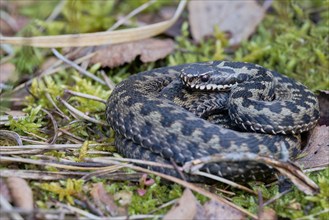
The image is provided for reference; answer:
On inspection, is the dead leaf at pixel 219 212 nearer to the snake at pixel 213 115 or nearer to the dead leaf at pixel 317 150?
the snake at pixel 213 115

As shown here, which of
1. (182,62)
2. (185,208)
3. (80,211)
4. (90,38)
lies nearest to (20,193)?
(80,211)

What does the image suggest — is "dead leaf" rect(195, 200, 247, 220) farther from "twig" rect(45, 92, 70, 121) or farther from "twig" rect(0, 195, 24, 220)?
"twig" rect(45, 92, 70, 121)

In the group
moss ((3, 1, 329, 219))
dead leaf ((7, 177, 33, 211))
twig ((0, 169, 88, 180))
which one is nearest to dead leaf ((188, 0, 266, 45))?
moss ((3, 1, 329, 219))

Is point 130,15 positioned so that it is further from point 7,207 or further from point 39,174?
point 7,207

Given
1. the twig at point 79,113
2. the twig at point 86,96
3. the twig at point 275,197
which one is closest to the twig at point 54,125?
the twig at point 79,113

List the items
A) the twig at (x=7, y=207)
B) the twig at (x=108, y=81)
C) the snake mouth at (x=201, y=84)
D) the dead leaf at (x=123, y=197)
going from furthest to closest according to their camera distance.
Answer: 1. the twig at (x=108, y=81)
2. the snake mouth at (x=201, y=84)
3. the dead leaf at (x=123, y=197)
4. the twig at (x=7, y=207)
